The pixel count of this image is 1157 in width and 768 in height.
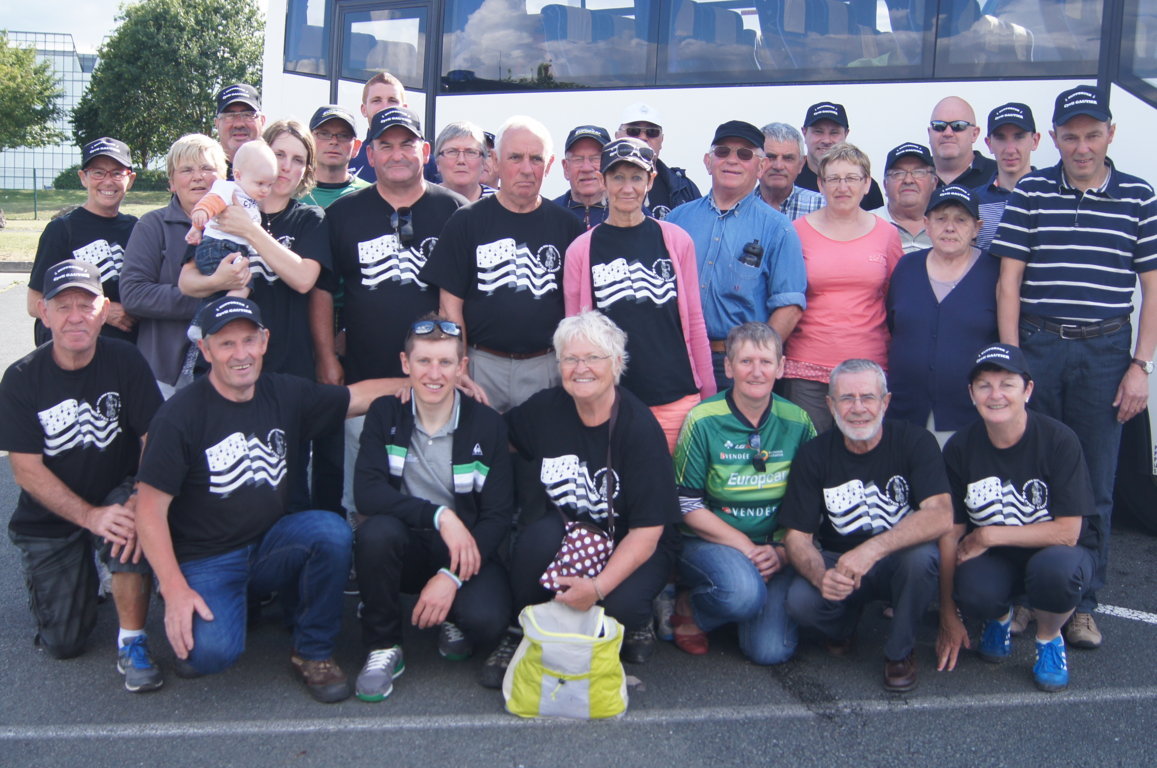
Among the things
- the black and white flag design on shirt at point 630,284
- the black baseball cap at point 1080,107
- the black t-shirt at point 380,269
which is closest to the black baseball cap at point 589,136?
the black t-shirt at point 380,269

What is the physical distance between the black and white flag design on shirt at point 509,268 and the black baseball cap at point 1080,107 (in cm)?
227

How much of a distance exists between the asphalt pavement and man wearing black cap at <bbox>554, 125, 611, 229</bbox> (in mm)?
2216

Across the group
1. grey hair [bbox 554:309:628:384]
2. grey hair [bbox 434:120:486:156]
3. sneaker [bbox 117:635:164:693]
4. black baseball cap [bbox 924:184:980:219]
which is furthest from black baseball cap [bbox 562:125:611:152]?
sneaker [bbox 117:635:164:693]

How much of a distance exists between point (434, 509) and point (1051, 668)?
2.37 m

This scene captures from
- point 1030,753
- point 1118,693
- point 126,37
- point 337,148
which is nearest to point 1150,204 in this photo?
point 1118,693

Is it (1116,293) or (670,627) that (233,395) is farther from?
(1116,293)

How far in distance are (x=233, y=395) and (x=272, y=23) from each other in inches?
220

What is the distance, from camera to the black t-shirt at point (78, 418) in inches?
148

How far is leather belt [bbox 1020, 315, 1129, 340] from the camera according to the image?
4137mm

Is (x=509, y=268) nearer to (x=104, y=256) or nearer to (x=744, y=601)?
(x=744, y=601)

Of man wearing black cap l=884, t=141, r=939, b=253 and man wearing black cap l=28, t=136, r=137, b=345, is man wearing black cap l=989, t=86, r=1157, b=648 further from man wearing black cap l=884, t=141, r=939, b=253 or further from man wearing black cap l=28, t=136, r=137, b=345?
man wearing black cap l=28, t=136, r=137, b=345

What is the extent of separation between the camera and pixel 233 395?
3.70 m

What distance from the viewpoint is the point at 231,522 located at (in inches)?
145

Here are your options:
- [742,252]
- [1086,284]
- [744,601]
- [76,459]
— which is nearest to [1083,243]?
[1086,284]
